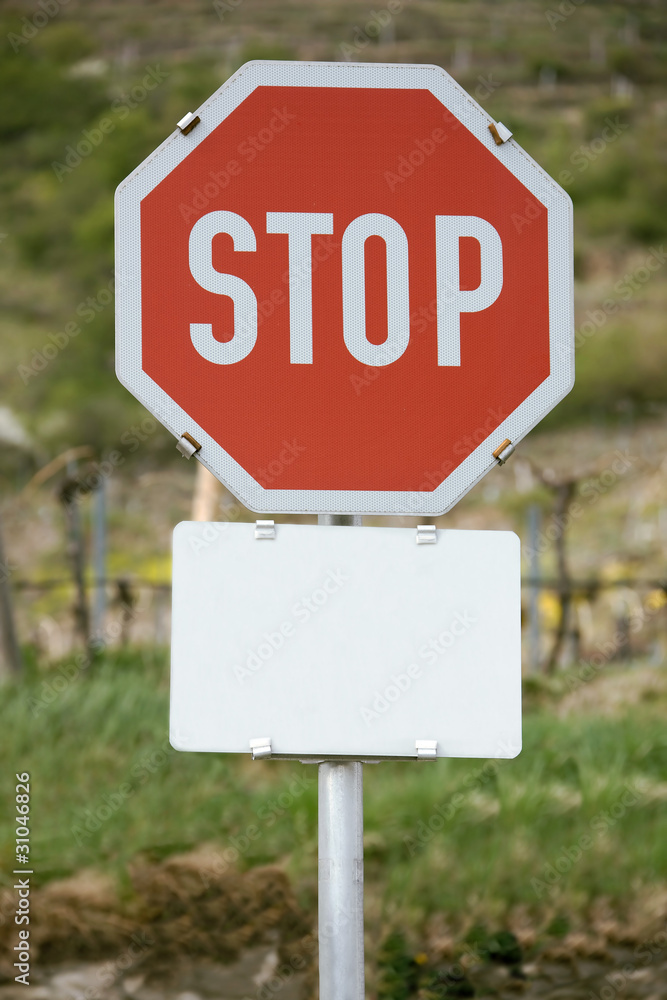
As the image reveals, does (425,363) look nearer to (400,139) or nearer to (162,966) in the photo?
(400,139)

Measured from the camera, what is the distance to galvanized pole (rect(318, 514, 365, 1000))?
A: 1.00 meters

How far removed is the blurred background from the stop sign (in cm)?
233

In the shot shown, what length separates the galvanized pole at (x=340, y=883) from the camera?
999 mm

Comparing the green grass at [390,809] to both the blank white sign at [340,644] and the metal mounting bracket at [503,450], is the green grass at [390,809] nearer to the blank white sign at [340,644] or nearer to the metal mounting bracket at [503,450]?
the blank white sign at [340,644]

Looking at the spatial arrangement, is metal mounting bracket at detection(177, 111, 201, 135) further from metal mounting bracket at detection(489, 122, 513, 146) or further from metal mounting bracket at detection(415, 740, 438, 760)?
metal mounting bracket at detection(415, 740, 438, 760)

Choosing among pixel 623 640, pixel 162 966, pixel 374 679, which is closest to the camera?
pixel 374 679

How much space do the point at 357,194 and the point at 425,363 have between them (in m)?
0.23

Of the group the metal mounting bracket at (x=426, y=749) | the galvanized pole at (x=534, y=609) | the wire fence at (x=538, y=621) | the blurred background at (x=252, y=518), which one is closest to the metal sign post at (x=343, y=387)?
the metal mounting bracket at (x=426, y=749)

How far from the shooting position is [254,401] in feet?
3.59

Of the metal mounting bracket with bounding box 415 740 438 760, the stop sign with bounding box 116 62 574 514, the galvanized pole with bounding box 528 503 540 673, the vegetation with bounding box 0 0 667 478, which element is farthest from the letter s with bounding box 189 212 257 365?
the vegetation with bounding box 0 0 667 478

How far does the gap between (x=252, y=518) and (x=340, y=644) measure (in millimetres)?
6800

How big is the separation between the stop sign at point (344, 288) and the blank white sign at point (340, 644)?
0.20 feet

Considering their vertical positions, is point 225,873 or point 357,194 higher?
point 357,194

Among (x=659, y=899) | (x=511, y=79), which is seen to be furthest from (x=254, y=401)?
(x=511, y=79)
